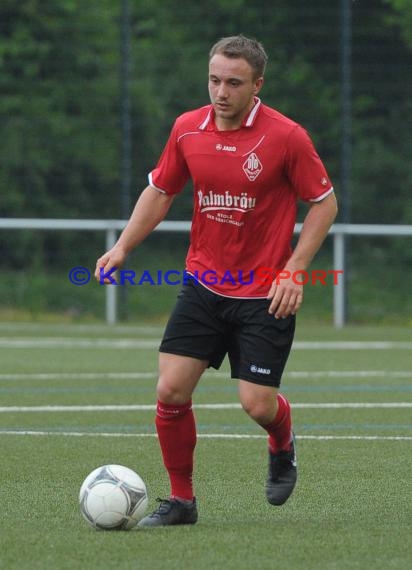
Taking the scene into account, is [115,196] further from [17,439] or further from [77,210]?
[17,439]

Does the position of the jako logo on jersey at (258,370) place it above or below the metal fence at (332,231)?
above

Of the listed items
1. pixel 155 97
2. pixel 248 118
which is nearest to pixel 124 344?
pixel 155 97

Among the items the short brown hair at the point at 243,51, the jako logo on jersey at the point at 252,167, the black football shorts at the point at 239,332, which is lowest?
the black football shorts at the point at 239,332

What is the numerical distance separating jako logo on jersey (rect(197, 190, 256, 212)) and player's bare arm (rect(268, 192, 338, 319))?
0.26 m

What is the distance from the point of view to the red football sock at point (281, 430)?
6.21 m

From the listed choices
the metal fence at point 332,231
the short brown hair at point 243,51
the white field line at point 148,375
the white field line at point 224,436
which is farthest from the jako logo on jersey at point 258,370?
the metal fence at point 332,231

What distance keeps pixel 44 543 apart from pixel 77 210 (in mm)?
14152

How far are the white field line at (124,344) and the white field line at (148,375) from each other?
221 centimetres

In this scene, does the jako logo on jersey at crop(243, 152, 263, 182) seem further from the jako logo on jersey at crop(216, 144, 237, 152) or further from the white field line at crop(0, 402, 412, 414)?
the white field line at crop(0, 402, 412, 414)

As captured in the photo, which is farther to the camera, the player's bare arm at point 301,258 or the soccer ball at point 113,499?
the player's bare arm at point 301,258

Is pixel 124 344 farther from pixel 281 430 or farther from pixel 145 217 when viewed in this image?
pixel 145 217

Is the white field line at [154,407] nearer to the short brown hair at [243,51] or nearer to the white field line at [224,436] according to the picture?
the white field line at [224,436]

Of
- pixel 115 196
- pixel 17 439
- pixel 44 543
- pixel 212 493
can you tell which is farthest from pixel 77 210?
pixel 44 543

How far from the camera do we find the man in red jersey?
231 inches
